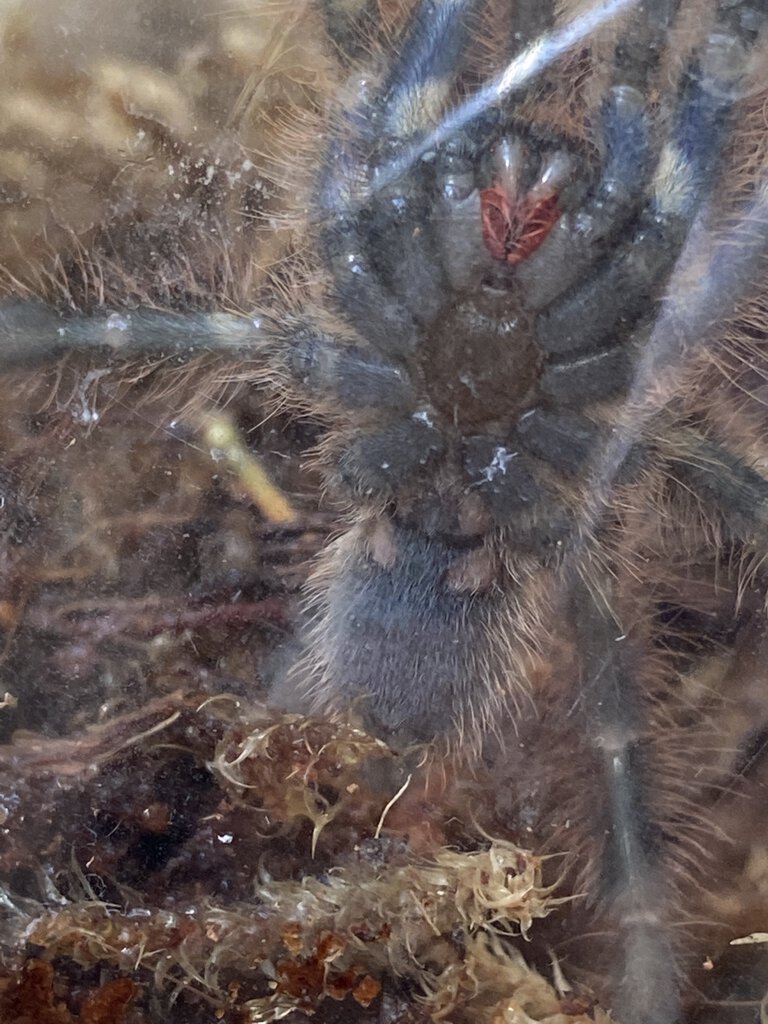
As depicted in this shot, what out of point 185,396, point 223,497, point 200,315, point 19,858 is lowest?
point 19,858

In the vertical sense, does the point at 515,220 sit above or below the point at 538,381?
above

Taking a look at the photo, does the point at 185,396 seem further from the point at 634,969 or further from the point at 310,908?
the point at 634,969

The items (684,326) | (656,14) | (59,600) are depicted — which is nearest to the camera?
(656,14)

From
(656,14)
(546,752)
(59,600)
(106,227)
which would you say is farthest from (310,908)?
(656,14)

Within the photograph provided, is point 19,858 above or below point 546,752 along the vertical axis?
below
